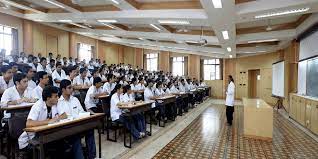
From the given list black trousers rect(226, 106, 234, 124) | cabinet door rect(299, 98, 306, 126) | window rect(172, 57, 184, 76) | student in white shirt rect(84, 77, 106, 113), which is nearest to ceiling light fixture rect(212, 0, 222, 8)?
student in white shirt rect(84, 77, 106, 113)

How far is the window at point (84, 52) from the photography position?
16.1 metres

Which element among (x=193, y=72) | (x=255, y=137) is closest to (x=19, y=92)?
(x=255, y=137)

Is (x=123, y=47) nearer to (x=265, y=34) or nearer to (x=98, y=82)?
(x=265, y=34)

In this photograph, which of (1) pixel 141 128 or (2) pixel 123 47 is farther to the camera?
(2) pixel 123 47

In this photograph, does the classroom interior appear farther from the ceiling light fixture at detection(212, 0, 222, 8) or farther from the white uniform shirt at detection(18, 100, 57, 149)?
the white uniform shirt at detection(18, 100, 57, 149)

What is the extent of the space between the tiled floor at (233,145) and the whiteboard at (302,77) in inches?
87.4

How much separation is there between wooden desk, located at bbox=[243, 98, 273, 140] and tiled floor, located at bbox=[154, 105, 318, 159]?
22 centimetres

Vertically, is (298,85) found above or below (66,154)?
above

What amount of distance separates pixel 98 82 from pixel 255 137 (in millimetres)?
4352

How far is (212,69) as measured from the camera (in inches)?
782

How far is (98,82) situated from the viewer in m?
5.81

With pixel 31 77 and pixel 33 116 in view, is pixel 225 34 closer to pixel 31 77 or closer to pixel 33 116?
pixel 31 77

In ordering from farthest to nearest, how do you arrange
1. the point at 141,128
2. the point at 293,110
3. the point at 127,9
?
the point at 293,110 → the point at 127,9 → the point at 141,128

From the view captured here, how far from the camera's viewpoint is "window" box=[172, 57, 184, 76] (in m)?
20.1
